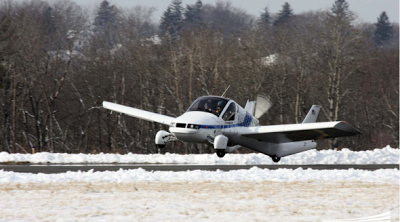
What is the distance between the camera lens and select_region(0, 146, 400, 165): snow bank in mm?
22750

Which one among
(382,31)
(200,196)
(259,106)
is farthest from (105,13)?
(200,196)

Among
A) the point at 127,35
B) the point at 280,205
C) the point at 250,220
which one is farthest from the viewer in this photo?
the point at 127,35

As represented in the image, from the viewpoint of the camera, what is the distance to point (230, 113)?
19.7 m

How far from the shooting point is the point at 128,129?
4488 cm

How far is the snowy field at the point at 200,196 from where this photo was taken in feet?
30.2

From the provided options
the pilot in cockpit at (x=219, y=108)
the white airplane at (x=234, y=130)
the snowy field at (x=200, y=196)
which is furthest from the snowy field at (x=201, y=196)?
the pilot in cockpit at (x=219, y=108)

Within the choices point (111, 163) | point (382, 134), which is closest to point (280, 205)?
point (111, 163)

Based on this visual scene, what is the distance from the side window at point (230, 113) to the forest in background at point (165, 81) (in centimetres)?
1915

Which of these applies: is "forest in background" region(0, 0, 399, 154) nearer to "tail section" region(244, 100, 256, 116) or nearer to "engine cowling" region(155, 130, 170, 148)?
"tail section" region(244, 100, 256, 116)

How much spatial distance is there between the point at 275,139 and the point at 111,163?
7858mm

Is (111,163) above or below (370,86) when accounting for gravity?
below

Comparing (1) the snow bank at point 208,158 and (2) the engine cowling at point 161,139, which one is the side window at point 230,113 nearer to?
(2) the engine cowling at point 161,139

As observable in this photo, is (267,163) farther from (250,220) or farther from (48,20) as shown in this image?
(48,20)

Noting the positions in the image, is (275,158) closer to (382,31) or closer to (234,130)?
(234,130)
